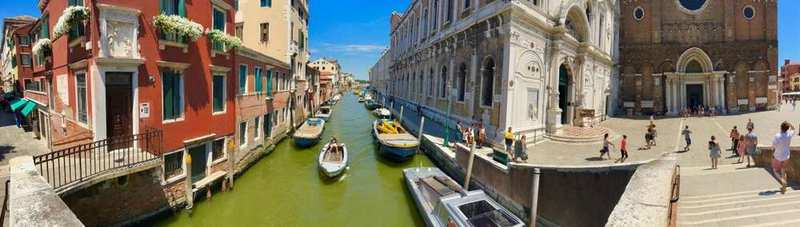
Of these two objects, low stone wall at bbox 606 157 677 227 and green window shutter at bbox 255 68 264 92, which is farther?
green window shutter at bbox 255 68 264 92

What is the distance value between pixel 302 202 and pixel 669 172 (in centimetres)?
928

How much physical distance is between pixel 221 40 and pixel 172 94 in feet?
7.10

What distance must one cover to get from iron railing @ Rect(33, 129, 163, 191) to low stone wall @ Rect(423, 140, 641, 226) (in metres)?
9.07

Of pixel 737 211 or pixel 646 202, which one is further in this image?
pixel 737 211

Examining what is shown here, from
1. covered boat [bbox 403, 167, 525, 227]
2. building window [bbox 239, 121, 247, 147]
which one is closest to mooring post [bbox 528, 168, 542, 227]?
covered boat [bbox 403, 167, 525, 227]

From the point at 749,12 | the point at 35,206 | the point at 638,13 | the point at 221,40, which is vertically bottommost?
the point at 35,206

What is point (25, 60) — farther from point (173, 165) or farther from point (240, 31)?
point (173, 165)

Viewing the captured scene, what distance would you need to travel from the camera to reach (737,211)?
5047 millimetres

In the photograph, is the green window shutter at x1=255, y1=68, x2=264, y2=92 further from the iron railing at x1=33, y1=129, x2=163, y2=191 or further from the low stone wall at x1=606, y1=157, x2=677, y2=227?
the low stone wall at x1=606, y1=157, x2=677, y2=227

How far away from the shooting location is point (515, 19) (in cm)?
1368

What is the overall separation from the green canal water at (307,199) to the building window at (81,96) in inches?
135

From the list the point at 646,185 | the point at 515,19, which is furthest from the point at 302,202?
the point at 515,19

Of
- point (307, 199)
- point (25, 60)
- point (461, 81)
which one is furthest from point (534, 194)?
point (25, 60)

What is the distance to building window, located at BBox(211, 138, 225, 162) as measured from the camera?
1066 cm
